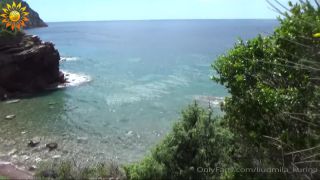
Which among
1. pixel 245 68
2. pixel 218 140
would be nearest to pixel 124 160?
pixel 218 140

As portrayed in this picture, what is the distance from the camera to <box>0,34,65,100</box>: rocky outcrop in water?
43531 mm

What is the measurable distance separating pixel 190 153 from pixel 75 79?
40592 millimetres

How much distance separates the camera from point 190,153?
15.0 m

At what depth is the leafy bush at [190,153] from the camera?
14.4 meters

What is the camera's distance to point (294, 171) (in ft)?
37.1

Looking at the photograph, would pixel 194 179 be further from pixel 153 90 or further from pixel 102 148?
pixel 153 90

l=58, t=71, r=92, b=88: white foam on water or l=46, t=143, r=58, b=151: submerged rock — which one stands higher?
l=58, t=71, r=92, b=88: white foam on water

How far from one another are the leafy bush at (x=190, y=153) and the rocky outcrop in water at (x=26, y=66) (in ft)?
104

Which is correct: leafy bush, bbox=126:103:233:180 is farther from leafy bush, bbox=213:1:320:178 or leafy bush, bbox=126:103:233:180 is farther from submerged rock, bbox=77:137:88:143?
submerged rock, bbox=77:137:88:143

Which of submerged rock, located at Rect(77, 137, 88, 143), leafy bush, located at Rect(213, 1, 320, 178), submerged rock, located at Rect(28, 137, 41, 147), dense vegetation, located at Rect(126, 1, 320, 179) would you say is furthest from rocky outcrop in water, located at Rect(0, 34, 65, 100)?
leafy bush, located at Rect(213, 1, 320, 178)

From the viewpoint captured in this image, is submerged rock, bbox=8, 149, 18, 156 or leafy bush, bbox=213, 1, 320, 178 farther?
submerged rock, bbox=8, 149, 18, 156

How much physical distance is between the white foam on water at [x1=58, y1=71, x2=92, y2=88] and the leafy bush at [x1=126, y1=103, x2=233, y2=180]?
3551 centimetres

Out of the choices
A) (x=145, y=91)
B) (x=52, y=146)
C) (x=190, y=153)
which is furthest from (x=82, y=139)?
(x=145, y=91)

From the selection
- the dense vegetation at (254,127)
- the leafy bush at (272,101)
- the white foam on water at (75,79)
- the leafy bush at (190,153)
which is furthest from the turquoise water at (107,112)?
the leafy bush at (190,153)
